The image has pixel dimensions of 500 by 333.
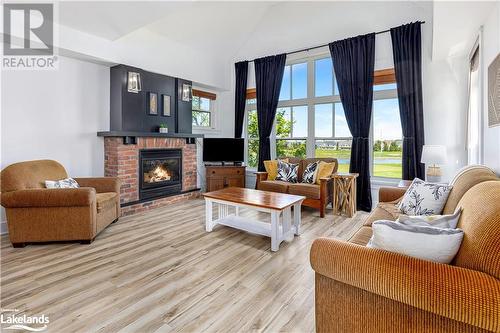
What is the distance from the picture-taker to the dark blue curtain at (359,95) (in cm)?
455

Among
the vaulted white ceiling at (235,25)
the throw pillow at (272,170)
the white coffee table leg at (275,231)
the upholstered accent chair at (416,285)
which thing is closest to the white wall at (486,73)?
the vaulted white ceiling at (235,25)

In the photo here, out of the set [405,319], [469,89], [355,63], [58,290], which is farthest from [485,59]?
[58,290]

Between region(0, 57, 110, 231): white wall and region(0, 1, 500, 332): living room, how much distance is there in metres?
0.02

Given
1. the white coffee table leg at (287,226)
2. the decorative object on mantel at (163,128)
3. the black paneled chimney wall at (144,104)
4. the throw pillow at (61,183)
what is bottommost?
the white coffee table leg at (287,226)

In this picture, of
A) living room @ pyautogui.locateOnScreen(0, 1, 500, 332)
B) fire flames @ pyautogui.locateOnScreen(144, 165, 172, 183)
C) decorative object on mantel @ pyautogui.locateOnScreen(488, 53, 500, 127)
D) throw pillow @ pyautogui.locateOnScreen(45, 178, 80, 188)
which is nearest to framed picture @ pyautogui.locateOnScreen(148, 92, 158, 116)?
living room @ pyautogui.locateOnScreen(0, 1, 500, 332)

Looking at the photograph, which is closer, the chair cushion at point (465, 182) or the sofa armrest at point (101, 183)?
the chair cushion at point (465, 182)

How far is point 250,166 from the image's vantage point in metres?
6.54

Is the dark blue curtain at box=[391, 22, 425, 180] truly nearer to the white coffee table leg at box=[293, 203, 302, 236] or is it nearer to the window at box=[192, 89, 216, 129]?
the white coffee table leg at box=[293, 203, 302, 236]

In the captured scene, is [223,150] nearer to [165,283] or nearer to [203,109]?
[203,109]

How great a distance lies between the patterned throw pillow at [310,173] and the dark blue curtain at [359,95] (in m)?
0.72

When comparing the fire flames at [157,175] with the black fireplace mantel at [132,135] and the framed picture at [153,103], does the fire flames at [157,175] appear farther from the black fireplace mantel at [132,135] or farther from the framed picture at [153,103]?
the framed picture at [153,103]

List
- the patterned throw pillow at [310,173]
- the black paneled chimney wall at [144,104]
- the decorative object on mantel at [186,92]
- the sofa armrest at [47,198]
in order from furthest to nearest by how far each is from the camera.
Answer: the decorative object on mantel at [186,92]
the patterned throw pillow at [310,173]
the black paneled chimney wall at [144,104]
the sofa armrest at [47,198]

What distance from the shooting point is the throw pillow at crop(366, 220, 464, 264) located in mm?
1227

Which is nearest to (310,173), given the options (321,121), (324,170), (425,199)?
(324,170)
